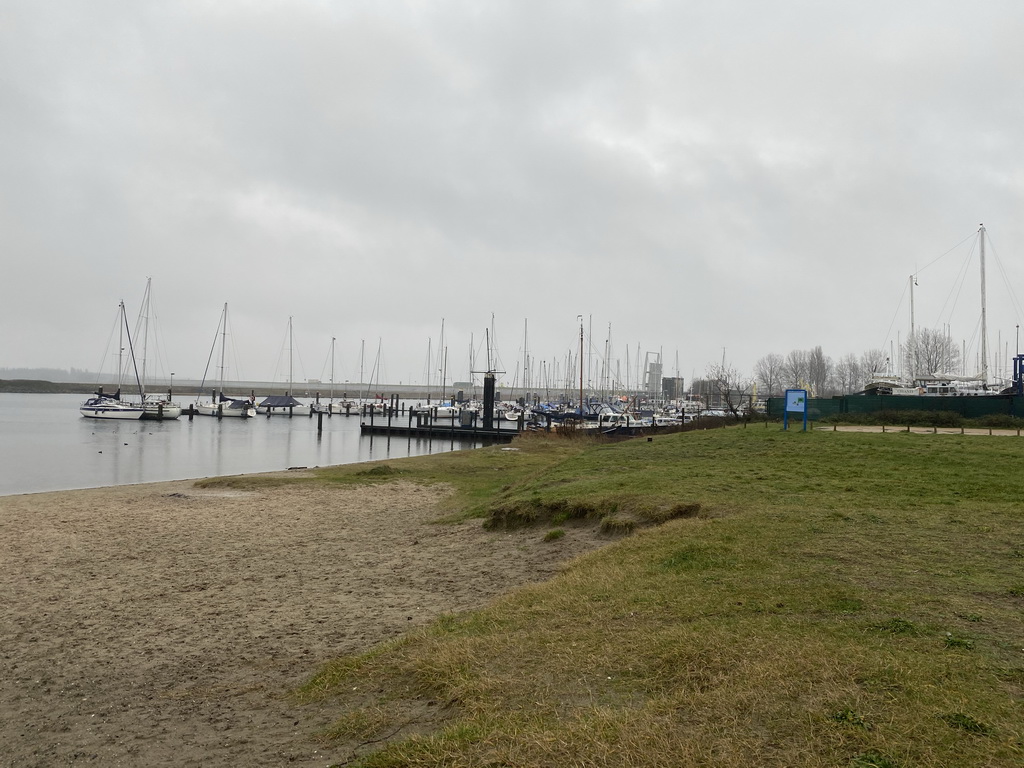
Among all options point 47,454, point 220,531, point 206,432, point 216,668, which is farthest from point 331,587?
point 206,432

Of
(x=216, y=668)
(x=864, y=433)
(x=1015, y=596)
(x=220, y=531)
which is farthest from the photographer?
(x=864, y=433)

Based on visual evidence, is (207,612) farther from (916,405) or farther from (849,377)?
(849,377)

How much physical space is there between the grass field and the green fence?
79.9 feet

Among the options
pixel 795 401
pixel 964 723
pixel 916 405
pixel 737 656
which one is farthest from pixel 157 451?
pixel 964 723

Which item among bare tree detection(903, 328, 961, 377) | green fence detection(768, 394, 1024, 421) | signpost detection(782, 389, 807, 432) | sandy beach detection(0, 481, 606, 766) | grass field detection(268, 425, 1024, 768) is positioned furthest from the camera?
bare tree detection(903, 328, 961, 377)

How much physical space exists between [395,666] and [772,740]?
12.0 ft

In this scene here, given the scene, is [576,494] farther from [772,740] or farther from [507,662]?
[772,740]

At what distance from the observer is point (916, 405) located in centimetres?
3769

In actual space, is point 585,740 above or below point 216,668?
above

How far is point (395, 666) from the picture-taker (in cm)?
712

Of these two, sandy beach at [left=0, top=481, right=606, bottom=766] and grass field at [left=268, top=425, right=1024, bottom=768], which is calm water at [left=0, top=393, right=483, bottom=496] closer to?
sandy beach at [left=0, top=481, right=606, bottom=766]

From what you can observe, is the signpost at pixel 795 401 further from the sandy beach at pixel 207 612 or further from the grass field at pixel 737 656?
the sandy beach at pixel 207 612

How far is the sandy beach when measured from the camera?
21.7 feet

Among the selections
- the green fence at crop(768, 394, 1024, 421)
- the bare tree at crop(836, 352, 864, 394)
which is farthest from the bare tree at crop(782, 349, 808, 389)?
the green fence at crop(768, 394, 1024, 421)
